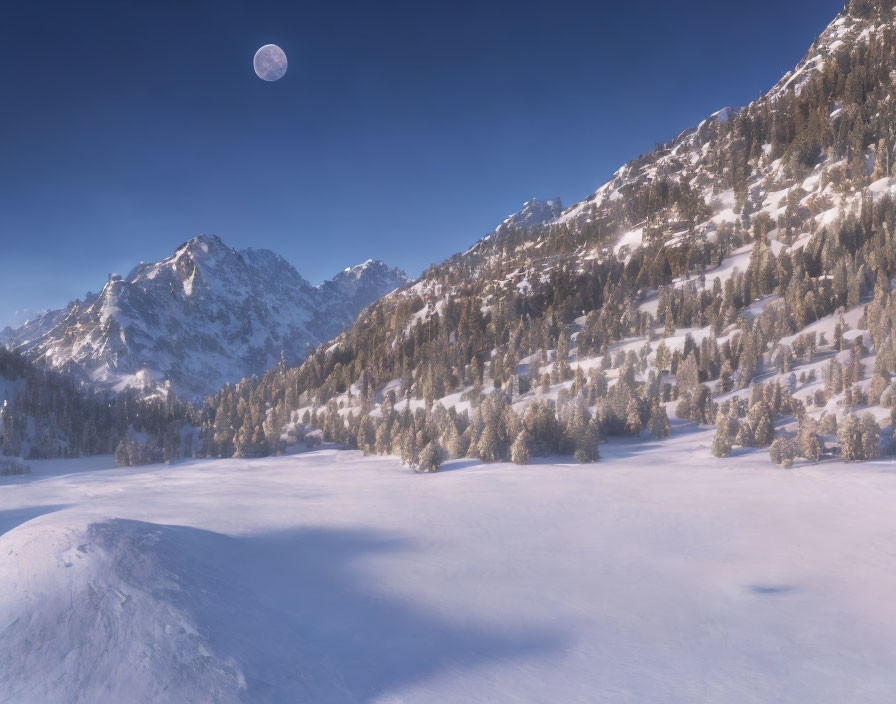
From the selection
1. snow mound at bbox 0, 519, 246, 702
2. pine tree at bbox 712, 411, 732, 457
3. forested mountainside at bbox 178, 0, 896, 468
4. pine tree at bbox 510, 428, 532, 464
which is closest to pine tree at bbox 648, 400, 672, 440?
forested mountainside at bbox 178, 0, 896, 468

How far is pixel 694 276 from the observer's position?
308ft

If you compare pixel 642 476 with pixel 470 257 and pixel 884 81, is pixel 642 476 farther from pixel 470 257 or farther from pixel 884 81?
pixel 470 257

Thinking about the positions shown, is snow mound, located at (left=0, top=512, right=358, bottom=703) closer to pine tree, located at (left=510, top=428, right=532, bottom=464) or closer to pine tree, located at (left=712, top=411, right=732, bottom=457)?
pine tree, located at (left=510, top=428, right=532, bottom=464)

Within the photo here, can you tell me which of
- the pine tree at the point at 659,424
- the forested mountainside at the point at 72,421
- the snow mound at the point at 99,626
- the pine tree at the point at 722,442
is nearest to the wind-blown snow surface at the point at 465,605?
the snow mound at the point at 99,626

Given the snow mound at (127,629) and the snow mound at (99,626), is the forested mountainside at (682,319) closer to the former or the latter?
the snow mound at (127,629)

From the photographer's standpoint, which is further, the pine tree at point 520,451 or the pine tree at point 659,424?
the pine tree at point 659,424

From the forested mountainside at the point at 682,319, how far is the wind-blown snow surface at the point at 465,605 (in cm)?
1910

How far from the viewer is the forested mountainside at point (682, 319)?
1843 inches

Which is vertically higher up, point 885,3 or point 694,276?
point 885,3

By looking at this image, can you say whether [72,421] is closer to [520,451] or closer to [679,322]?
[520,451]

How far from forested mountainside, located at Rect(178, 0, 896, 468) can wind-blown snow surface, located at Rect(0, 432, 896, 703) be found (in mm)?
19099

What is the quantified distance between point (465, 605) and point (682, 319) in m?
82.4

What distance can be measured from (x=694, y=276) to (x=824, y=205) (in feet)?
80.4

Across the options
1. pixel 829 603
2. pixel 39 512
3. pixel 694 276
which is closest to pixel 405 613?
pixel 829 603
